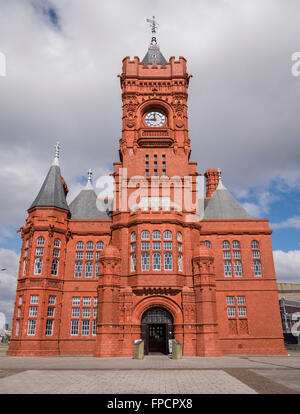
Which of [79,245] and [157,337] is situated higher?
[79,245]

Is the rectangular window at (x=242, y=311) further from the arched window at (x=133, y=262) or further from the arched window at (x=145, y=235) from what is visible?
the arched window at (x=145, y=235)

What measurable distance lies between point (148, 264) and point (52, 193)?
12.9m

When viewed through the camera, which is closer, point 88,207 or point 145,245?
point 145,245

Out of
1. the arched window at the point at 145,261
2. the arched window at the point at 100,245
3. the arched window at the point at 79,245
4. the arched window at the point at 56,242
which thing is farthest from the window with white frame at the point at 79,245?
the arched window at the point at 145,261

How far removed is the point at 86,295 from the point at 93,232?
251 inches

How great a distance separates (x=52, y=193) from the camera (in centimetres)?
3275

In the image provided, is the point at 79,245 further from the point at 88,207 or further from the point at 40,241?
the point at 88,207

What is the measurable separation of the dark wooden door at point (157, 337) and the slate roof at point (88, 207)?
12.8 meters

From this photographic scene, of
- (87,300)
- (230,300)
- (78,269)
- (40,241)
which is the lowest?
(230,300)

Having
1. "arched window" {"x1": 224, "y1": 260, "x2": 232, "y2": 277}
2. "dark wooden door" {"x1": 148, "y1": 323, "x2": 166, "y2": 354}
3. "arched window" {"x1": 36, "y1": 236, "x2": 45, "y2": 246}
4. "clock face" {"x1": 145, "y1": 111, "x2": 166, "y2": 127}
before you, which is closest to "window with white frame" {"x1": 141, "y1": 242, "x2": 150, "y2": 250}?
"dark wooden door" {"x1": 148, "y1": 323, "x2": 166, "y2": 354}

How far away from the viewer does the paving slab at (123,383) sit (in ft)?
36.2

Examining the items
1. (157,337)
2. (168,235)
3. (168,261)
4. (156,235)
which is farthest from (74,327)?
(168,235)
